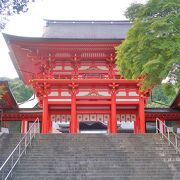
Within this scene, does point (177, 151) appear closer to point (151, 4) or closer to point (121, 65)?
point (121, 65)

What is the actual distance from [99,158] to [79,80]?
6.34m

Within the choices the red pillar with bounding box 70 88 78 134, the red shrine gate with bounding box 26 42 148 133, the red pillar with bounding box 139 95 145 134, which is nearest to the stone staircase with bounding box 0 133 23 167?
the red shrine gate with bounding box 26 42 148 133

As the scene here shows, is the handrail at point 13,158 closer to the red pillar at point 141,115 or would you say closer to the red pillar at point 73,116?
the red pillar at point 73,116

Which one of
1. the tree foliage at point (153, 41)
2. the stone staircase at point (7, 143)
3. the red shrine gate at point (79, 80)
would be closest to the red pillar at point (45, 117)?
the red shrine gate at point (79, 80)

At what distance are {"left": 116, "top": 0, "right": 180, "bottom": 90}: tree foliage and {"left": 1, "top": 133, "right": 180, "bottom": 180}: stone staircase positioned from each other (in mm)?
2902

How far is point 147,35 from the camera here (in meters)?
8.93

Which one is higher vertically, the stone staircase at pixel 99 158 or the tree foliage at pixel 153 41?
the tree foliage at pixel 153 41

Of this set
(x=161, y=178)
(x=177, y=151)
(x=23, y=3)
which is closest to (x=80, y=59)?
(x=177, y=151)

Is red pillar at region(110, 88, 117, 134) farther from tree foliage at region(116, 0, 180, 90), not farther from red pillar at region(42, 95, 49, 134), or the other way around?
tree foliage at region(116, 0, 180, 90)

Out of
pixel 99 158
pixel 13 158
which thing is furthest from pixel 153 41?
pixel 13 158

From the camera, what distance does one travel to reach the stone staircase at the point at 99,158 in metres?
10.4

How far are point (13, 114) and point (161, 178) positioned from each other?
1225 centimetres

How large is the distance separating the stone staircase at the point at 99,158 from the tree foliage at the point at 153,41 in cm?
290

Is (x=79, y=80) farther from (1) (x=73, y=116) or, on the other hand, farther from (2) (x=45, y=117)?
(2) (x=45, y=117)
